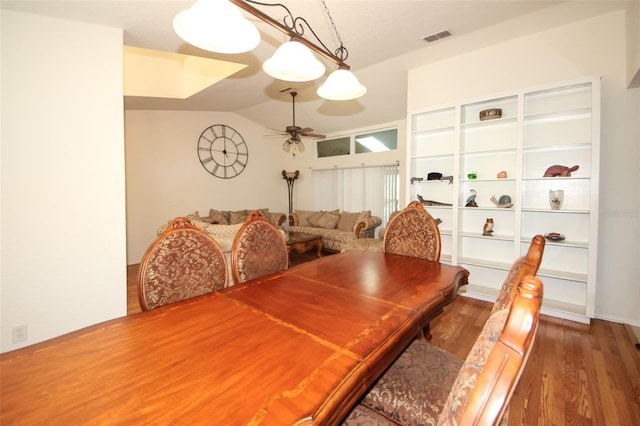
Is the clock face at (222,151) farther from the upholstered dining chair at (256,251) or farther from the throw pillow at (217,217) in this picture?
the upholstered dining chair at (256,251)

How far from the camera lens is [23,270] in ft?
6.20

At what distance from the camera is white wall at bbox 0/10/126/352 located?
6.07ft

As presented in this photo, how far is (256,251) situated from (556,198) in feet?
9.49

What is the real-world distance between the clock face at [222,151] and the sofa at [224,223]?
0.93 meters

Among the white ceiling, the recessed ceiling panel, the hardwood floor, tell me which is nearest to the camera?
the hardwood floor

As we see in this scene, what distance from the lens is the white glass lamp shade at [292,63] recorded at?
4.24 ft

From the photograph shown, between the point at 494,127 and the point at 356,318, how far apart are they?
3.15 meters

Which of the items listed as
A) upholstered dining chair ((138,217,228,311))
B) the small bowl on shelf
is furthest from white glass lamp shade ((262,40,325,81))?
the small bowl on shelf

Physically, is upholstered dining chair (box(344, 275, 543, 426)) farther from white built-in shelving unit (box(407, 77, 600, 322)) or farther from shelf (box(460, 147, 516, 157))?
shelf (box(460, 147, 516, 157))

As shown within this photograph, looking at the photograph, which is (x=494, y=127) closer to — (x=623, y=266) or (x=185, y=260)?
(x=623, y=266)

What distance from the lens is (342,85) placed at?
1561 mm

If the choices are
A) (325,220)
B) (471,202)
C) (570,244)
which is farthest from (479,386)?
(325,220)

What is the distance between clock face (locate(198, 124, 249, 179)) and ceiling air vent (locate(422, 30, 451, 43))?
4519mm

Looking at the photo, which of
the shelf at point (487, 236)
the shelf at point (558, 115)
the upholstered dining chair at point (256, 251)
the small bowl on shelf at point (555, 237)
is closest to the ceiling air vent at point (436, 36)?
the shelf at point (558, 115)
